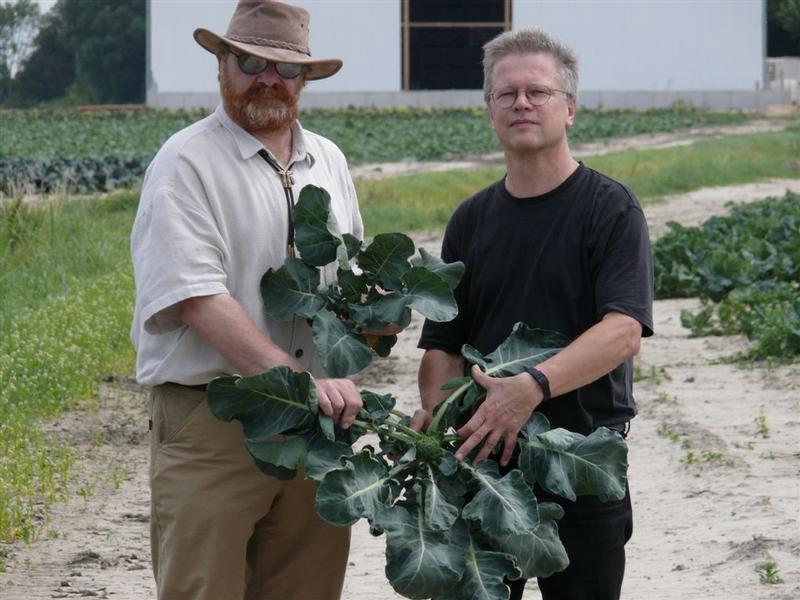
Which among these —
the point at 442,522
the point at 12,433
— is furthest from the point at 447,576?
the point at 12,433

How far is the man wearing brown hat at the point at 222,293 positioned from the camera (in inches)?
144

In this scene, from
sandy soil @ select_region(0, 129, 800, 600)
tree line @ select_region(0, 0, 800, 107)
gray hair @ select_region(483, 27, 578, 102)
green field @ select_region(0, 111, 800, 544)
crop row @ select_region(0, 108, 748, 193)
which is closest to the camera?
gray hair @ select_region(483, 27, 578, 102)

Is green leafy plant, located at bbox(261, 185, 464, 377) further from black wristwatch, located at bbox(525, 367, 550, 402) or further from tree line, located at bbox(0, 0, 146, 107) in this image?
tree line, located at bbox(0, 0, 146, 107)

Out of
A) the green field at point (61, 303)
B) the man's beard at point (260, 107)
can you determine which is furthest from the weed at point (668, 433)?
the man's beard at point (260, 107)

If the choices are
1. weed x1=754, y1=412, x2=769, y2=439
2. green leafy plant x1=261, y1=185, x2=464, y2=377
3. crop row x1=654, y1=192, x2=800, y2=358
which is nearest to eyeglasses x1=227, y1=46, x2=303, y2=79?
green leafy plant x1=261, y1=185, x2=464, y2=377

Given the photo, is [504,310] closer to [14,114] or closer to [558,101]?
[558,101]

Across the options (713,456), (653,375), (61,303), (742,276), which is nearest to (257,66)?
(713,456)

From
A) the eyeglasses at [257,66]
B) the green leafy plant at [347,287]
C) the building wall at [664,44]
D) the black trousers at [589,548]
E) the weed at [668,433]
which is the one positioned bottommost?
the weed at [668,433]

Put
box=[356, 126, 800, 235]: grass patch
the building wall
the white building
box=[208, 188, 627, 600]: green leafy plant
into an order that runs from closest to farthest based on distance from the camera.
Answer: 1. box=[208, 188, 627, 600]: green leafy plant
2. box=[356, 126, 800, 235]: grass patch
3. the white building
4. the building wall

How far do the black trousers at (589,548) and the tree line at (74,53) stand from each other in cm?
6981

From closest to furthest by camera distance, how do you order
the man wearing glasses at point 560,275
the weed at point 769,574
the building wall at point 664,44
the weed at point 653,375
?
1. the man wearing glasses at point 560,275
2. the weed at point 769,574
3. the weed at point 653,375
4. the building wall at point 664,44

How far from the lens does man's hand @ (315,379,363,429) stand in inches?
141

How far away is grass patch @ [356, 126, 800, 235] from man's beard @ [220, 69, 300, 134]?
1393 centimetres

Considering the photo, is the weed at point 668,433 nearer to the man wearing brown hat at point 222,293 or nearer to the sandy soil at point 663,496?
the sandy soil at point 663,496
